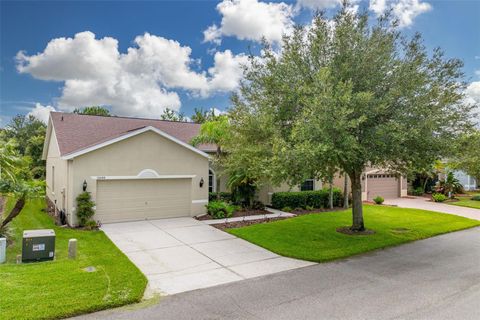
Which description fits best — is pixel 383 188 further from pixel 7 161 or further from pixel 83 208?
pixel 7 161

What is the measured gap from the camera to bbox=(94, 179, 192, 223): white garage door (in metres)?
12.9

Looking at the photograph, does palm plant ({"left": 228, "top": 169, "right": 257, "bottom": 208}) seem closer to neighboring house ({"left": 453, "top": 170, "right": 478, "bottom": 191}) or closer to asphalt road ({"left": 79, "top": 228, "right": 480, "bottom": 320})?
asphalt road ({"left": 79, "top": 228, "right": 480, "bottom": 320})

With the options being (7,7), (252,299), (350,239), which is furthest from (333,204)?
(7,7)

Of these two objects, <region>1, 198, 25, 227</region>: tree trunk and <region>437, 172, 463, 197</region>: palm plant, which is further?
<region>437, 172, 463, 197</region>: palm plant

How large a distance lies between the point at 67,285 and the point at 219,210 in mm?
8609

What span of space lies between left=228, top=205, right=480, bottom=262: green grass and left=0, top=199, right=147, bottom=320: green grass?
4.43 meters

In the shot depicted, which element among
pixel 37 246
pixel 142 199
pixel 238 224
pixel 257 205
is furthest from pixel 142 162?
pixel 257 205

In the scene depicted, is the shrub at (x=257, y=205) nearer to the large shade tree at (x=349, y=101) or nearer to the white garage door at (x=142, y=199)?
the white garage door at (x=142, y=199)

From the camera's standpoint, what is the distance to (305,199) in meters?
17.6

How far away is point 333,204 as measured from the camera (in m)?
18.6

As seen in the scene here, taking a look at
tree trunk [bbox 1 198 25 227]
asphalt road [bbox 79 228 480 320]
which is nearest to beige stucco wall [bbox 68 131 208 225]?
tree trunk [bbox 1 198 25 227]

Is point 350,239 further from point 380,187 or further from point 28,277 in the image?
point 380,187

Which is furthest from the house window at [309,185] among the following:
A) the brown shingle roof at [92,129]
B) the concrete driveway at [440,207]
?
the brown shingle roof at [92,129]

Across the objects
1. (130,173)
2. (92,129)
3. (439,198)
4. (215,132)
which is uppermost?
(92,129)
